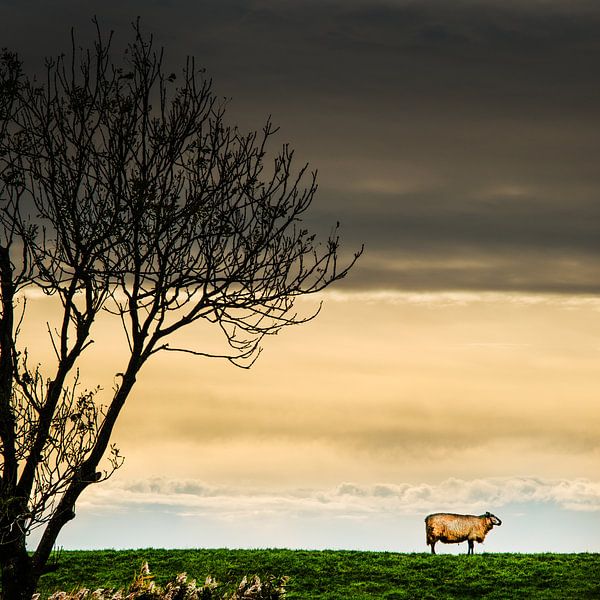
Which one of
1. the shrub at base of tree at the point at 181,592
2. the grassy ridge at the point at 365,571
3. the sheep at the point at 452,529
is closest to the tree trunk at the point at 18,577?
the shrub at base of tree at the point at 181,592

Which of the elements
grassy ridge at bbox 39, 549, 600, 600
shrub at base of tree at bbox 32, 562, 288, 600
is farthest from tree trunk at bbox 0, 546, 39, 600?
grassy ridge at bbox 39, 549, 600, 600

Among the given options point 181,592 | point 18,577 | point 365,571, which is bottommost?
point 181,592

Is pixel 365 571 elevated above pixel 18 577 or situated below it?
above

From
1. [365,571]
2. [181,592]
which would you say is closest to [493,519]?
[365,571]

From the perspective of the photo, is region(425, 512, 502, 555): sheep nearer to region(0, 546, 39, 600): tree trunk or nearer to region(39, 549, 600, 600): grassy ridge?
region(39, 549, 600, 600): grassy ridge

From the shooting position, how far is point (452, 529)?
3122 cm

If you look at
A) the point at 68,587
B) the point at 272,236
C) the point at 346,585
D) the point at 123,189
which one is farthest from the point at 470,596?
the point at 123,189

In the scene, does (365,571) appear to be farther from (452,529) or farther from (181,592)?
(181,592)

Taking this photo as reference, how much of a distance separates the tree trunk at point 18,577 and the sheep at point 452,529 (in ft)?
62.5

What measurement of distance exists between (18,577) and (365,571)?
1367 centimetres

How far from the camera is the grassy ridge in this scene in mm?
24152

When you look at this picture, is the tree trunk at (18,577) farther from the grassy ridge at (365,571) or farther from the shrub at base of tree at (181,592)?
the grassy ridge at (365,571)

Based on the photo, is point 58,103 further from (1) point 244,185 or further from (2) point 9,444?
(2) point 9,444

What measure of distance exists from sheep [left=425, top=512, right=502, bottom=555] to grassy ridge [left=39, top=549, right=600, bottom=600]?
264 centimetres
